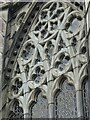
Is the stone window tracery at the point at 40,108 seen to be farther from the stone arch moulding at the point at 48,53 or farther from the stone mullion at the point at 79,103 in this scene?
the stone mullion at the point at 79,103

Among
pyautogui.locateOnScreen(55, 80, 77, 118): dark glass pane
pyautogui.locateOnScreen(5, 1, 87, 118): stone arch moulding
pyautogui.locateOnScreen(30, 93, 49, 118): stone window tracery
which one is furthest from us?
pyautogui.locateOnScreen(30, 93, 49, 118): stone window tracery

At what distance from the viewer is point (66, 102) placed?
873 centimetres

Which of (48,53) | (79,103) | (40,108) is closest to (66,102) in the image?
(79,103)

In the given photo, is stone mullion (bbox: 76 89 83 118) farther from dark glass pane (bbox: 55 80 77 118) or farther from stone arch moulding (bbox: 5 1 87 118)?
dark glass pane (bbox: 55 80 77 118)

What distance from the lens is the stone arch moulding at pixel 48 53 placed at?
28.8ft

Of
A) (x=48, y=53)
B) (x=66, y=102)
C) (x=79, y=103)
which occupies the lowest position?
(x=79, y=103)

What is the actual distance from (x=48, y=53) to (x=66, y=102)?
1.24 metres

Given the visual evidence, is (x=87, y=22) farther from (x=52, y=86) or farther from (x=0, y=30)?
(x=0, y=30)

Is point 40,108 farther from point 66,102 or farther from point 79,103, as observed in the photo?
point 79,103

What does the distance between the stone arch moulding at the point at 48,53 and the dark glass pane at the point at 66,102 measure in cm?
11

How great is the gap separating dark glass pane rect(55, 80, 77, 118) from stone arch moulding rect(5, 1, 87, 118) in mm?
110

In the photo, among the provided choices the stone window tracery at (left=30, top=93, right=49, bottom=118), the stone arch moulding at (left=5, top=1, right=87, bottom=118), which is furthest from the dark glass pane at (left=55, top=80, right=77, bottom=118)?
the stone window tracery at (left=30, top=93, right=49, bottom=118)

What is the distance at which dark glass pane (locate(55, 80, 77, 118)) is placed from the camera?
28.0ft

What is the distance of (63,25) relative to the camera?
31.0 feet
